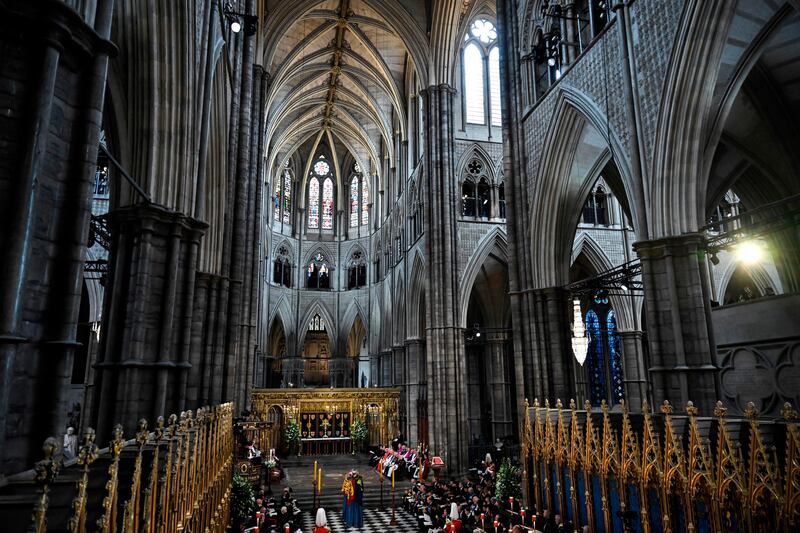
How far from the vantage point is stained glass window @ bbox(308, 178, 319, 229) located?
3856cm

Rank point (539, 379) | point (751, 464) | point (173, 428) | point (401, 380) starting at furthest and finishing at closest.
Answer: point (401, 380), point (539, 379), point (751, 464), point (173, 428)

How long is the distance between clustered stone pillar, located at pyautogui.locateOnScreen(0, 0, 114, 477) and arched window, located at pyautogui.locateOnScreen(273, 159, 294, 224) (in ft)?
106

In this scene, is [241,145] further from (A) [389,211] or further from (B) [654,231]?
(A) [389,211]

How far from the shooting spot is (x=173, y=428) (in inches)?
191

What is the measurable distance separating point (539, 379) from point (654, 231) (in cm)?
533

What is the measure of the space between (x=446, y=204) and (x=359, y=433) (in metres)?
11.8

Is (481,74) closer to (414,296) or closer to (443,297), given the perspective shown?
(443,297)

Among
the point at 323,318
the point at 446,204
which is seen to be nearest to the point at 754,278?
the point at 446,204

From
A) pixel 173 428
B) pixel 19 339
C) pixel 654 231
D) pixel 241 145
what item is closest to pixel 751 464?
pixel 654 231

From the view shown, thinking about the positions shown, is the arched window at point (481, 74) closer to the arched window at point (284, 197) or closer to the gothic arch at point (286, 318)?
the arched window at point (284, 197)

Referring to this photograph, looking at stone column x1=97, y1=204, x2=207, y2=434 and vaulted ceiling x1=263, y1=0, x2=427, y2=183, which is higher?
Answer: vaulted ceiling x1=263, y1=0, x2=427, y2=183

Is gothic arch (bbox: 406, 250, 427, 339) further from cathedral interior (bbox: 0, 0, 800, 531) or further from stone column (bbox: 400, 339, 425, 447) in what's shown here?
stone column (bbox: 400, 339, 425, 447)

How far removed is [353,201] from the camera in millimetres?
38938

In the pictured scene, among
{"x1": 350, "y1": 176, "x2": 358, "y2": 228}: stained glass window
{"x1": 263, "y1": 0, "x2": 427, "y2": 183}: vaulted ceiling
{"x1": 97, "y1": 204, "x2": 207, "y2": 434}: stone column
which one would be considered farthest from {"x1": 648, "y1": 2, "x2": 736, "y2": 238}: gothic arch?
{"x1": 350, "y1": 176, "x2": 358, "y2": 228}: stained glass window
